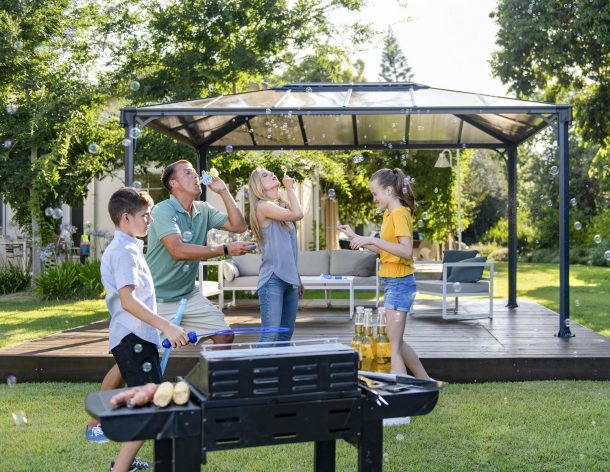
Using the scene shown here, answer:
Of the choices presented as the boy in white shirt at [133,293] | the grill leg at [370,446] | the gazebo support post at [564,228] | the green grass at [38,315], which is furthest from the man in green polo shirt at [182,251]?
the green grass at [38,315]

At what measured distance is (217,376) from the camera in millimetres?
2430

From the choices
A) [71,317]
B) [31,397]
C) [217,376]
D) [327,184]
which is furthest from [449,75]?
[217,376]

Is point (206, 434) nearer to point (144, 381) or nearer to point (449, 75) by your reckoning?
point (144, 381)

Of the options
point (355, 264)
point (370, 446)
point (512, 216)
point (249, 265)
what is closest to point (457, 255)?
point (512, 216)

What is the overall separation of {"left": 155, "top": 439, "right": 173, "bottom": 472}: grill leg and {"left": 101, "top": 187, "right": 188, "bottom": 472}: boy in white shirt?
0.84 m

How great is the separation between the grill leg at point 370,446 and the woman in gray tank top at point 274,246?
7.17 ft

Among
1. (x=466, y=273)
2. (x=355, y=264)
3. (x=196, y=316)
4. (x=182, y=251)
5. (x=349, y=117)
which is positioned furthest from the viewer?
(x=355, y=264)

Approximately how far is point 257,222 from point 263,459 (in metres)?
1.49

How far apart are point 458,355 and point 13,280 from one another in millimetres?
11727

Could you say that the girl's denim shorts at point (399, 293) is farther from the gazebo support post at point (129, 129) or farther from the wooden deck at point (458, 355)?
the gazebo support post at point (129, 129)

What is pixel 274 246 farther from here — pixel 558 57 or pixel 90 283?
pixel 558 57

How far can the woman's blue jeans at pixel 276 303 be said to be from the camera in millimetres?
4918

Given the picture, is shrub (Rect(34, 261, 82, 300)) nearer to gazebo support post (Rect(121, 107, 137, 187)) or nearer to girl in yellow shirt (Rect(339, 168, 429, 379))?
gazebo support post (Rect(121, 107, 137, 187))

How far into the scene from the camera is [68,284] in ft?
46.5
